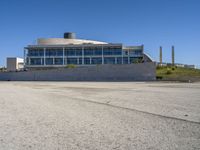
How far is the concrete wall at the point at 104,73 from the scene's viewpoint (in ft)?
226

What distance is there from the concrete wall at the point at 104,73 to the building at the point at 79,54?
29.8 m

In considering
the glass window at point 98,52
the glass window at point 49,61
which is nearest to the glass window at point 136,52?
the glass window at point 98,52

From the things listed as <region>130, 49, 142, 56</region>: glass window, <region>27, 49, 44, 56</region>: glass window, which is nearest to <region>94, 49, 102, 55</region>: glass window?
<region>130, 49, 142, 56</region>: glass window

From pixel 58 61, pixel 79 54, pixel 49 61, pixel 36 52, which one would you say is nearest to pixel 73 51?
pixel 79 54

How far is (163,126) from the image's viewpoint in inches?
407

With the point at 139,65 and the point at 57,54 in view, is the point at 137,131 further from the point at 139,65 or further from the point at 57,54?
the point at 57,54

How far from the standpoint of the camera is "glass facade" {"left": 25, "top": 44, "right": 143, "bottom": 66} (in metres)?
116

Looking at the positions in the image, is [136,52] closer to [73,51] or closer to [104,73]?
[73,51]

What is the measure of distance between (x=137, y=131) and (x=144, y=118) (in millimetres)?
2812

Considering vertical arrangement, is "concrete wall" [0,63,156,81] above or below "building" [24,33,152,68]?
below

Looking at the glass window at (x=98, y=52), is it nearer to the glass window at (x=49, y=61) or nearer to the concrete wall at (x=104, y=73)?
the glass window at (x=49, y=61)

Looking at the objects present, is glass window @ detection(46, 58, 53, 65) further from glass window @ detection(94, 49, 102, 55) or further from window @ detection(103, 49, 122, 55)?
window @ detection(103, 49, 122, 55)

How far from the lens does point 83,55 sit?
117 m

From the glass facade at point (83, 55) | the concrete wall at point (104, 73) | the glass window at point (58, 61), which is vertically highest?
the glass facade at point (83, 55)
